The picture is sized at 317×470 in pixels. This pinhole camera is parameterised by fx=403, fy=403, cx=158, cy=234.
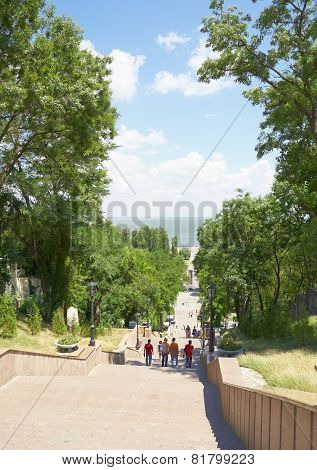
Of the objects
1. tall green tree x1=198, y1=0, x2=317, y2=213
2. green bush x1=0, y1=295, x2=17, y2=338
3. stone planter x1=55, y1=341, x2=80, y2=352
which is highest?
tall green tree x1=198, y1=0, x2=317, y2=213

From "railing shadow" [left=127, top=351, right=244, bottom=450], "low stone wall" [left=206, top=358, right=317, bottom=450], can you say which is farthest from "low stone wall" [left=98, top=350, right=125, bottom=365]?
"low stone wall" [left=206, top=358, right=317, bottom=450]

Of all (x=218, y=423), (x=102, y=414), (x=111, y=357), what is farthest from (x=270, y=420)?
(x=111, y=357)

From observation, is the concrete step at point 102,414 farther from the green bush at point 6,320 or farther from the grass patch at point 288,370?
the green bush at point 6,320

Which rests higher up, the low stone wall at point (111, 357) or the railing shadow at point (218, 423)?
the railing shadow at point (218, 423)

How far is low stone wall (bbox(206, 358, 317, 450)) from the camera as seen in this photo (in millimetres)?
3691

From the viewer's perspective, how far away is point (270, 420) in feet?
15.2

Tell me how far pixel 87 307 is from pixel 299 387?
25985mm

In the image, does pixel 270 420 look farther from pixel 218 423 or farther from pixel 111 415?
pixel 111 415

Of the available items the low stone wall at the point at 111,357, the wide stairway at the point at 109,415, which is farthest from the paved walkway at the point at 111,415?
the low stone wall at the point at 111,357

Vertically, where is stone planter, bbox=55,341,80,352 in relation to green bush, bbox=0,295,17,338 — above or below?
below

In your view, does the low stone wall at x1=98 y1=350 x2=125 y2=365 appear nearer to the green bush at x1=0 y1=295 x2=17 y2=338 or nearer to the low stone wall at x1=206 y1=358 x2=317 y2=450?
the green bush at x1=0 y1=295 x2=17 y2=338

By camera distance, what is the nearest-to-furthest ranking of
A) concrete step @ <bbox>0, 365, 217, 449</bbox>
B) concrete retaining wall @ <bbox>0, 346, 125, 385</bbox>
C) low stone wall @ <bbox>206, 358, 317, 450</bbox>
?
1. low stone wall @ <bbox>206, 358, 317, 450</bbox>
2. concrete step @ <bbox>0, 365, 217, 449</bbox>
3. concrete retaining wall @ <bbox>0, 346, 125, 385</bbox>

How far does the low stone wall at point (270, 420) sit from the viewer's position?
3691mm
